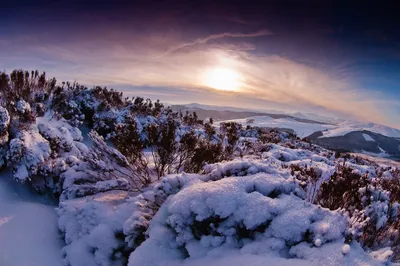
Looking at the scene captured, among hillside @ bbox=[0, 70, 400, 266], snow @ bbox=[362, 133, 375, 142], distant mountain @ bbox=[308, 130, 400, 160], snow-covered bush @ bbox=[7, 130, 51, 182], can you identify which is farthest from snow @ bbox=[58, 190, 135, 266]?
snow @ bbox=[362, 133, 375, 142]

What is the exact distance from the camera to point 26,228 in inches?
200

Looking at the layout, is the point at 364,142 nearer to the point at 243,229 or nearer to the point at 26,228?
the point at 243,229

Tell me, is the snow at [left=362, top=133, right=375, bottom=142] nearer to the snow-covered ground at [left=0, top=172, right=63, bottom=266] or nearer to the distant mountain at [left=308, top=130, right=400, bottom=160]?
the distant mountain at [left=308, top=130, right=400, bottom=160]

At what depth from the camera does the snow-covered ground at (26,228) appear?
443cm

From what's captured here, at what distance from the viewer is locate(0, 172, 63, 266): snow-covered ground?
4426mm

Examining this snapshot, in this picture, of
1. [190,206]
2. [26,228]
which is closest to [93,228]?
[26,228]

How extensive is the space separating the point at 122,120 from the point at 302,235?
9.75m

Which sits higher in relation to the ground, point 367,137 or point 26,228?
point 367,137

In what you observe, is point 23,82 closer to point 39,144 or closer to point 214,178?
point 39,144

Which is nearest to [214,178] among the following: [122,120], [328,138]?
[122,120]

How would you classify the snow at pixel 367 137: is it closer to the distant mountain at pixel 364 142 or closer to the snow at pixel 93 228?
the distant mountain at pixel 364 142

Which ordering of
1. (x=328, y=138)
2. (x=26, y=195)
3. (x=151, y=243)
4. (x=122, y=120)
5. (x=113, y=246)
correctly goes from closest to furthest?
(x=151, y=243) < (x=113, y=246) < (x=26, y=195) < (x=122, y=120) < (x=328, y=138)

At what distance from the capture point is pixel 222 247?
11.5ft

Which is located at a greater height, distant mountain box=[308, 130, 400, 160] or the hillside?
the hillside
